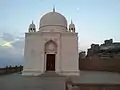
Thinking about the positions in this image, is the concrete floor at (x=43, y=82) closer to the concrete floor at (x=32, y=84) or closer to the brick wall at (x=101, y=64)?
the concrete floor at (x=32, y=84)

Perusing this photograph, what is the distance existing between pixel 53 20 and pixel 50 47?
430 cm

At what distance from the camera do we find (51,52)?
21938 mm

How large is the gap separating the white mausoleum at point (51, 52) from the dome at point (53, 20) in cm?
125

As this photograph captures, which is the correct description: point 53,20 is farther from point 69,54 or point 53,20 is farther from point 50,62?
point 50,62

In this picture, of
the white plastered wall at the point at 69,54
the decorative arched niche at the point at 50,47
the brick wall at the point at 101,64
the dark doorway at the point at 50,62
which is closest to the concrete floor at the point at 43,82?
the dark doorway at the point at 50,62

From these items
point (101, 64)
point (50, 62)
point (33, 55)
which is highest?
point (33, 55)

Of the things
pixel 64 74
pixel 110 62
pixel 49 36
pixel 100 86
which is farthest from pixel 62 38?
pixel 100 86

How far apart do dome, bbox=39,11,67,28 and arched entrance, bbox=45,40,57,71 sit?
10.7ft

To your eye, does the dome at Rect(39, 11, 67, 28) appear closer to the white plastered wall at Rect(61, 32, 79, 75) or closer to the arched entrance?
the white plastered wall at Rect(61, 32, 79, 75)

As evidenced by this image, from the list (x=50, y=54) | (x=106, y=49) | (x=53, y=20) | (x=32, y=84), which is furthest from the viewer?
(x=106, y=49)

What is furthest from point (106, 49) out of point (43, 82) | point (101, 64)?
point (43, 82)

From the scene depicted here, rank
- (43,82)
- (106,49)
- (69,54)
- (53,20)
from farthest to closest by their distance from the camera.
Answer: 1. (106,49)
2. (53,20)
3. (69,54)
4. (43,82)

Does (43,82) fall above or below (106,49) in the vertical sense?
below

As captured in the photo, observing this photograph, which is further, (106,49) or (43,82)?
(106,49)
